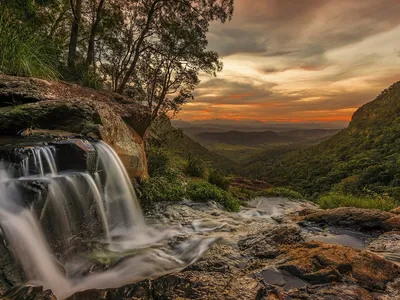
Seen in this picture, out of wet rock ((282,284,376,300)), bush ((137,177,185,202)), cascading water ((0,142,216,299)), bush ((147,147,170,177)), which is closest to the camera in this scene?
wet rock ((282,284,376,300))

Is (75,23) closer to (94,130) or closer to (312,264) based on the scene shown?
(94,130)

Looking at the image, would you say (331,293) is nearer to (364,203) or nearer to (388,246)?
(388,246)

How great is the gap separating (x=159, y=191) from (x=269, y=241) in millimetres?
5342

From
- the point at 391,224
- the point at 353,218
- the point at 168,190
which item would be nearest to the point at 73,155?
the point at 168,190

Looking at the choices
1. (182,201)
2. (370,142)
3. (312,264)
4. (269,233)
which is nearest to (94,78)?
(182,201)

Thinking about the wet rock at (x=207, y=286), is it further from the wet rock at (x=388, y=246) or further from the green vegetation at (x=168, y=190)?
the green vegetation at (x=168, y=190)

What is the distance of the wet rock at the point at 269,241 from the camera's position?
4.64 m

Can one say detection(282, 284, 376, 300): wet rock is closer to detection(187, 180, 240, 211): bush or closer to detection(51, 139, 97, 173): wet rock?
detection(51, 139, 97, 173): wet rock

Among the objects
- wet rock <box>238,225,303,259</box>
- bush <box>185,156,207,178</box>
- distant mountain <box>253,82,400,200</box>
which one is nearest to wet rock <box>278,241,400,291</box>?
wet rock <box>238,225,303,259</box>

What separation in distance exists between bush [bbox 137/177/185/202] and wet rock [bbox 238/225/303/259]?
4376 millimetres

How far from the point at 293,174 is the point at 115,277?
50.2 meters

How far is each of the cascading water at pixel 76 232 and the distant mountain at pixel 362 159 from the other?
19.6 meters

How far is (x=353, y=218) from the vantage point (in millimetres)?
6809

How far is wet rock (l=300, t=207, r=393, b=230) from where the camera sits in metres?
6.45
